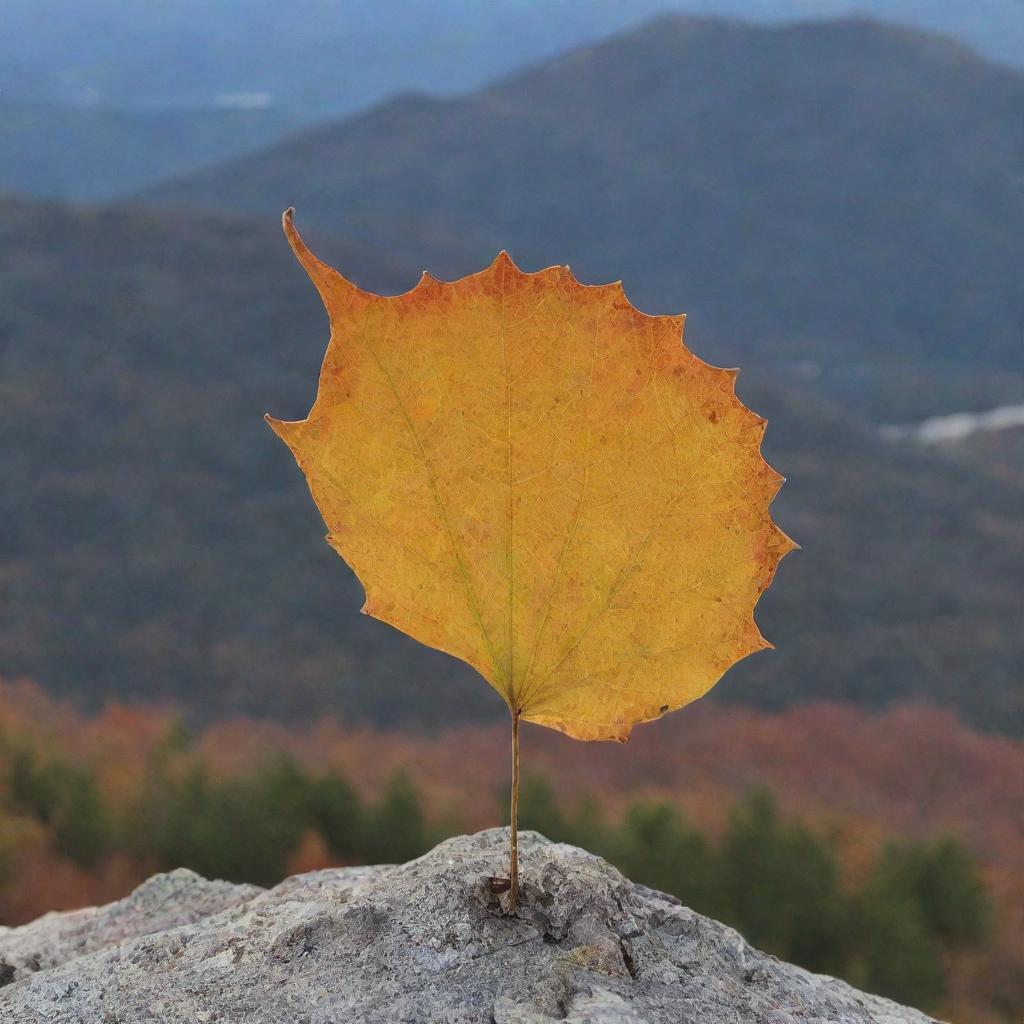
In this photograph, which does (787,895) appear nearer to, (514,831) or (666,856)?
(666,856)

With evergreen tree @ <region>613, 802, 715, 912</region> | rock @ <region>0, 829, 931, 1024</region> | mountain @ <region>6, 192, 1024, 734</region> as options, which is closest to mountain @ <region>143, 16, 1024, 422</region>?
mountain @ <region>6, 192, 1024, 734</region>

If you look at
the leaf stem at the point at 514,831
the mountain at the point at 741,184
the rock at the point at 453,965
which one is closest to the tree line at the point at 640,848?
the rock at the point at 453,965

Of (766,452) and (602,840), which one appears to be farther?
(766,452)

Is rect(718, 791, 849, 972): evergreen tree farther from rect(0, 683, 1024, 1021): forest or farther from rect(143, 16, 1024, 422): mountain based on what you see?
rect(143, 16, 1024, 422): mountain

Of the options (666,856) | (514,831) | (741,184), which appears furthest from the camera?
(741,184)

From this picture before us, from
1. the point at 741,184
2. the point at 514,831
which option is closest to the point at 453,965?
the point at 514,831

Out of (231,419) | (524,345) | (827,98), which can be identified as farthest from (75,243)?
(827,98)

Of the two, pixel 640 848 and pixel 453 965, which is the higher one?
pixel 453 965
